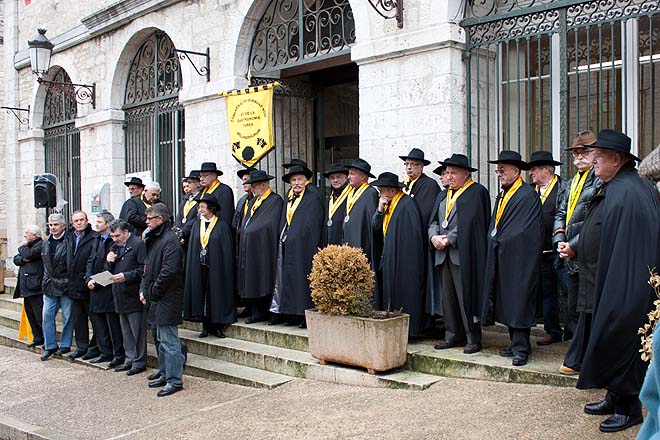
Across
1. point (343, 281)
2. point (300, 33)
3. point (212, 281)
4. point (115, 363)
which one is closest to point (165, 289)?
point (212, 281)

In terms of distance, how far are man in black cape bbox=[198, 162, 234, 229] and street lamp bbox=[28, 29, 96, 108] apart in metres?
5.29

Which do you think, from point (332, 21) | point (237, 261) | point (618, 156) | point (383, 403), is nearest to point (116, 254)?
point (237, 261)

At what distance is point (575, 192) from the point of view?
613cm

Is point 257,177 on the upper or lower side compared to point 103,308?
upper

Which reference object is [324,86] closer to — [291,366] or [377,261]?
[377,261]

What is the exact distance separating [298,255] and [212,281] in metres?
1.15

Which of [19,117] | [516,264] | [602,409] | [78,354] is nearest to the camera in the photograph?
[602,409]

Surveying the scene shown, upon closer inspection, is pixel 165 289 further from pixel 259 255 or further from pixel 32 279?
pixel 32 279

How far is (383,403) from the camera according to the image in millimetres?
5777

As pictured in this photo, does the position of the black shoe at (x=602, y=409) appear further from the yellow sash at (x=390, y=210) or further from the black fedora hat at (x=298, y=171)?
the black fedora hat at (x=298, y=171)

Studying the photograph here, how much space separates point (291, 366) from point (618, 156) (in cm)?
380

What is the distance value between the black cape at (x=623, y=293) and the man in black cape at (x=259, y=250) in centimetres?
446

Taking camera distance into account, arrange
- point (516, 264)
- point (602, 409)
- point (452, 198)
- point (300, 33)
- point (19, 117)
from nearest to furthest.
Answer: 1. point (602, 409)
2. point (516, 264)
3. point (452, 198)
4. point (300, 33)
5. point (19, 117)

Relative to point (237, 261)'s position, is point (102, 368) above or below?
below
